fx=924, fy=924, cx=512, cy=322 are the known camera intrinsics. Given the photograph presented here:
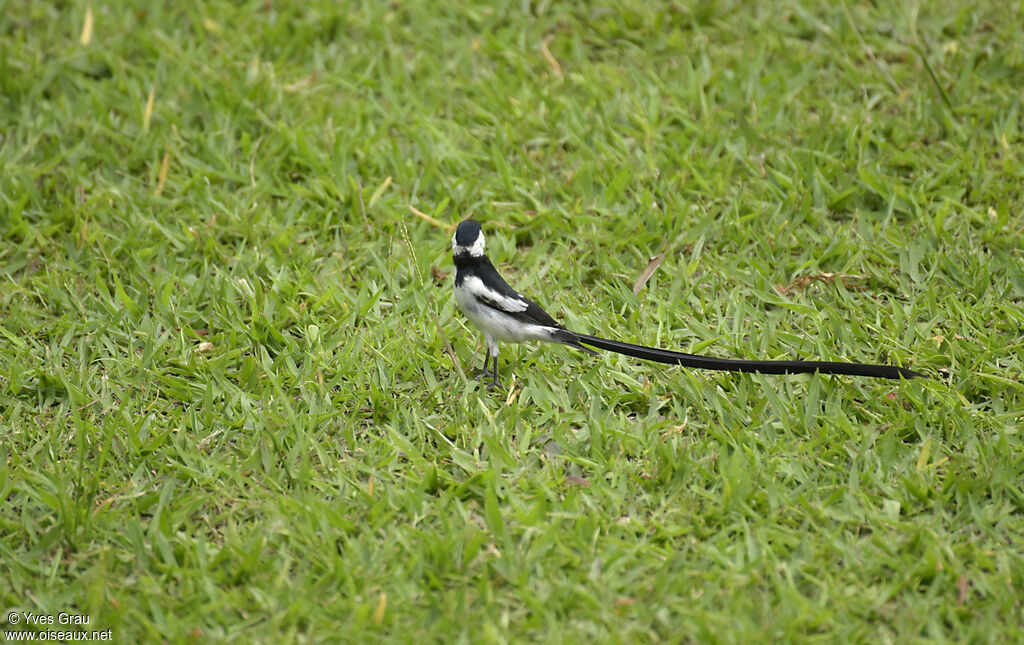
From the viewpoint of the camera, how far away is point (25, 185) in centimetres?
477

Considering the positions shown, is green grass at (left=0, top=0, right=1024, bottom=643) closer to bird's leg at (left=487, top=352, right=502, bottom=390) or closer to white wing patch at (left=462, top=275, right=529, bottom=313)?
bird's leg at (left=487, top=352, right=502, bottom=390)

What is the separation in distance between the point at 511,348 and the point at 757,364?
42.4 inches

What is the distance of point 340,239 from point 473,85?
1453mm

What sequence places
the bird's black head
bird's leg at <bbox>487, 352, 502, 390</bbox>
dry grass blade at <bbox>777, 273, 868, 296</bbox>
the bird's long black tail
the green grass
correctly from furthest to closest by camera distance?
dry grass blade at <bbox>777, 273, 868, 296</bbox>, bird's leg at <bbox>487, 352, 502, 390</bbox>, the bird's black head, the bird's long black tail, the green grass

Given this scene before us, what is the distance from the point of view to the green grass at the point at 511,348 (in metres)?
2.93

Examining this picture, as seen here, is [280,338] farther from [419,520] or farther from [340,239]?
[419,520]

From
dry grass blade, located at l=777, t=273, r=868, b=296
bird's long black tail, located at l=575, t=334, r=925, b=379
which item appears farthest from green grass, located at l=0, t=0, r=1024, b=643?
bird's long black tail, located at l=575, t=334, r=925, b=379

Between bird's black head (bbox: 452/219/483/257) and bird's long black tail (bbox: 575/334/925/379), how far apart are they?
0.53 m

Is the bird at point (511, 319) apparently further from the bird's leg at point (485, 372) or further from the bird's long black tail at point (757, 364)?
the bird's leg at point (485, 372)

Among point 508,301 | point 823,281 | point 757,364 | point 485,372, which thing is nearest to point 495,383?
point 485,372

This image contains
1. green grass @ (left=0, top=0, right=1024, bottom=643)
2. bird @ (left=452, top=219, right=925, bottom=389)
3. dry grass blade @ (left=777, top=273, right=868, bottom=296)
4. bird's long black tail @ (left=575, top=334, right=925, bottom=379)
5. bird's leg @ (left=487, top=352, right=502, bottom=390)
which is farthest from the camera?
dry grass blade @ (left=777, top=273, right=868, bottom=296)

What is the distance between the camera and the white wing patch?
3527 millimetres

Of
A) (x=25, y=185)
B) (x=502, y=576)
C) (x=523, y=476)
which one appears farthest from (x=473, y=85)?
(x=502, y=576)

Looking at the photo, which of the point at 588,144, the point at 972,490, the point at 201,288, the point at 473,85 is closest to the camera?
the point at 972,490
